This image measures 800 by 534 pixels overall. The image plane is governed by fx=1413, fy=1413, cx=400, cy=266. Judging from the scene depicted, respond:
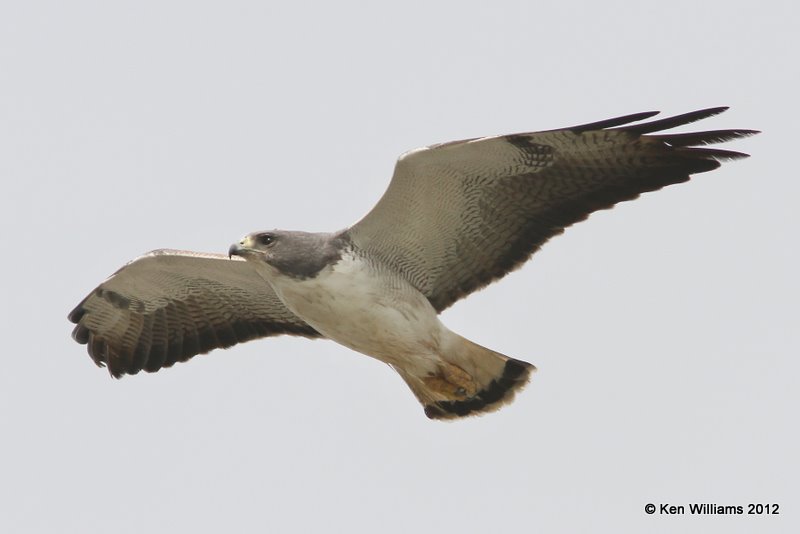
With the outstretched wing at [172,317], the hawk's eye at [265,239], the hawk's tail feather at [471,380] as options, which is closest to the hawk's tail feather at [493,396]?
the hawk's tail feather at [471,380]

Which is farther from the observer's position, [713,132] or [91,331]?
[91,331]

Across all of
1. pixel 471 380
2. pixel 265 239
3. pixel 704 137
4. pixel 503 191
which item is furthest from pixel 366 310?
pixel 704 137

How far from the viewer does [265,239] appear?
12289 mm

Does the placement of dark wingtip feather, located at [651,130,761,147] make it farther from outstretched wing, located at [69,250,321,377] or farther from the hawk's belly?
outstretched wing, located at [69,250,321,377]

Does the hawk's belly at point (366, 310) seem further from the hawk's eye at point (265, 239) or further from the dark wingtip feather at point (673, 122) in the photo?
the dark wingtip feather at point (673, 122)

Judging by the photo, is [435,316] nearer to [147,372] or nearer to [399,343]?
[399,343]

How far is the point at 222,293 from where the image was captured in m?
14.1

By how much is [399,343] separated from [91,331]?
143 inches

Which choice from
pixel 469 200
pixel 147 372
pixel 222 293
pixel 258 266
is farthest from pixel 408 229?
pixel 147 372

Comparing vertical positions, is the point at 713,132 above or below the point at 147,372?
above

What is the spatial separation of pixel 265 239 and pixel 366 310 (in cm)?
107

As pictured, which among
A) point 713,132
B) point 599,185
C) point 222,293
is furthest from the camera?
point 222,293

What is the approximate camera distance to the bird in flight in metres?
11.8

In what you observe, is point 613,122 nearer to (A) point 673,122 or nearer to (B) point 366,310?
(A) point 673,122
